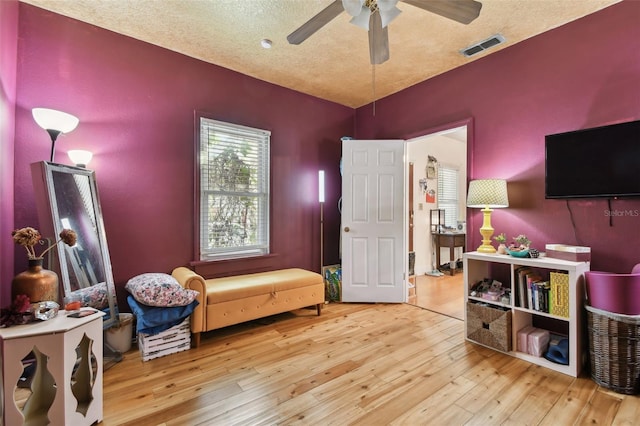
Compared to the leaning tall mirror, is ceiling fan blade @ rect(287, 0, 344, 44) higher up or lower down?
higher up

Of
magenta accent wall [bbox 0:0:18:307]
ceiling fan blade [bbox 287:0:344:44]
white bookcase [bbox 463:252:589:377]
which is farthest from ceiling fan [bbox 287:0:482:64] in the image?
magenta accent wall [bbox 0:0:18:307]

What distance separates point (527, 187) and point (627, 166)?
0.68 m

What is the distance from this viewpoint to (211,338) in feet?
8.82

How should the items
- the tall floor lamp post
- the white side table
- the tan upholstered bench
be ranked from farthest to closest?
the tall floor lamp post < the tan upholstered bench < the white side table

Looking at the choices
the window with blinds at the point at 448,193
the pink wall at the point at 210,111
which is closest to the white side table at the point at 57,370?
the pink wall at the point at 210,111

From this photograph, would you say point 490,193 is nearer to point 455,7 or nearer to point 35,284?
point 455,7

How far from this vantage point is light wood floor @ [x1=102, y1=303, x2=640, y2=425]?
5.37ft

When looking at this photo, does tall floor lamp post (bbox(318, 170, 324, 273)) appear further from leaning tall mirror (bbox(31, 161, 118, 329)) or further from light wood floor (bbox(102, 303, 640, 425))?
leaning tall mirror (bbox(31, 161, 118, 329))

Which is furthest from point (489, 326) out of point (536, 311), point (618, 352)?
point (618, 352)

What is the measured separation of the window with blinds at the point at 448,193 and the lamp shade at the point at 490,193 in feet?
10.4

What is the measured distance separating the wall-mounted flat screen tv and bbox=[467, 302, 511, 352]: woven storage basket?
1.13 meters

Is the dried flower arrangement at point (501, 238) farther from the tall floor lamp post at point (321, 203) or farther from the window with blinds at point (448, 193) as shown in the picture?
the window with blinds at point (448, 193)

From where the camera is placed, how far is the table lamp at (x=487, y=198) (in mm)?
2631

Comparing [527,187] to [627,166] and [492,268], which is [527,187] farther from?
[492,268]
